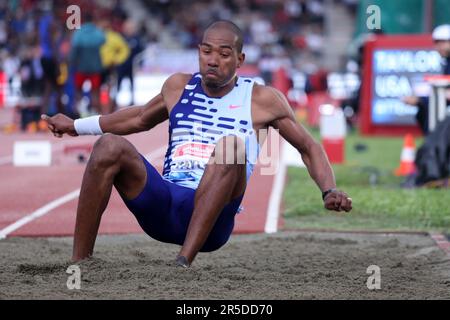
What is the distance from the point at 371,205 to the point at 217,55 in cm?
421

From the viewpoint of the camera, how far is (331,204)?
555 centimetres

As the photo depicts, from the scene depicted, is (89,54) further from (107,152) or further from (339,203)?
(339,203)

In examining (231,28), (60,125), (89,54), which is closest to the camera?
(231,28)

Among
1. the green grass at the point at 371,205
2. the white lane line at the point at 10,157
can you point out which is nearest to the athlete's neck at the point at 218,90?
the green grass at the point at 371,205

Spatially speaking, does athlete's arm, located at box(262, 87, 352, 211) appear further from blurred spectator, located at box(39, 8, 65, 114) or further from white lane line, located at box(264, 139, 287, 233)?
blurred spectator, located at box(39, 8, 65, 114)

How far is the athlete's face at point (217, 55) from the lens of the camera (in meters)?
5.89

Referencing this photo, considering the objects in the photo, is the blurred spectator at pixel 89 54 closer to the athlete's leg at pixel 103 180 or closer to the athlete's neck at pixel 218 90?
the athlete's neck at pixel 218 90

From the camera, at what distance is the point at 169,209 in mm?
5867

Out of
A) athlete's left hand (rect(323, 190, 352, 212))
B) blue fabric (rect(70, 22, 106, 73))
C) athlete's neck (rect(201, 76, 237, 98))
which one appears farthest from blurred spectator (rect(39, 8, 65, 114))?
athlete's left hand (rect(323, 190, 352, 212))

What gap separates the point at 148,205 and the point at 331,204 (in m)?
1.00

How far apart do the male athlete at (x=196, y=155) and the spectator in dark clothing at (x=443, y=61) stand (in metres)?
6.47

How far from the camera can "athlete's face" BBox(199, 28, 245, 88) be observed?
5887 mm

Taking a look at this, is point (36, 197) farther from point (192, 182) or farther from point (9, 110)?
point (9, 110)

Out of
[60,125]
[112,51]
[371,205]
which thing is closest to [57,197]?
[371,205]
